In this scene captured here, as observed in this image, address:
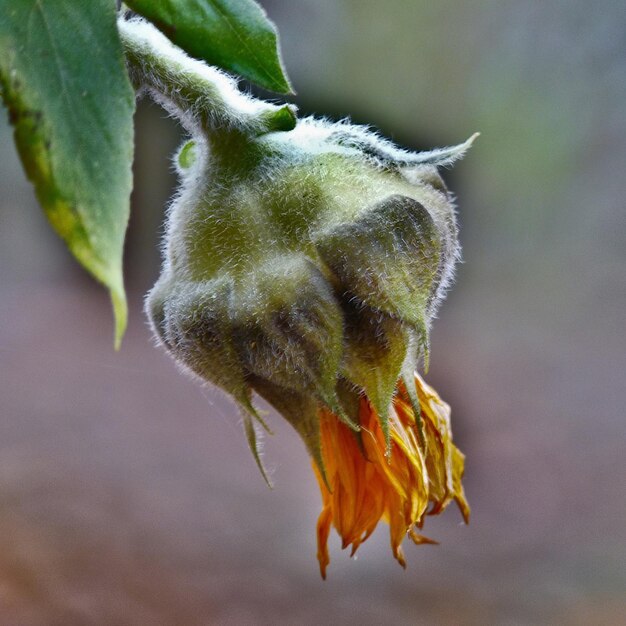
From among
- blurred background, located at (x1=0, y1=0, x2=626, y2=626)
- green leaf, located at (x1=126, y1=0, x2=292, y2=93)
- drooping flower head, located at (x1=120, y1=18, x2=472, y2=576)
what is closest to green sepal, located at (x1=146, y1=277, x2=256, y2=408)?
drooping flower head, located at (x1=120, y1=18, x2=472, y2=576)

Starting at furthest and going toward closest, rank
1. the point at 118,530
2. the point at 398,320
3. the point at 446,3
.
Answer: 1. the point at 446,3
2. the point at 118,530
3. the point at 398,320

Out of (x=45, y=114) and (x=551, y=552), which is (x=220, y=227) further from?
(x=551, y=552)

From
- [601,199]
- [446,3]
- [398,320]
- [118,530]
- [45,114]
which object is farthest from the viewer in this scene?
[601,199]

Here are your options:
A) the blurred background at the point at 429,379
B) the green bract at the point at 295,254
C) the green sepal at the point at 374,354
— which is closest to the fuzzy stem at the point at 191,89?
the green bract at the point at 295,254

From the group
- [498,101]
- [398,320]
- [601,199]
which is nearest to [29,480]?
[498,101]

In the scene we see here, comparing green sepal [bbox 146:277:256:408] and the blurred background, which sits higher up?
green sepal [bbox 146:277:256:408]

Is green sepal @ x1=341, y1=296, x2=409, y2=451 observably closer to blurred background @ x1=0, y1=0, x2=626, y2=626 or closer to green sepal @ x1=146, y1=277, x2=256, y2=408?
green sepal @ x1=146, y1=277, x2=256, y2=408

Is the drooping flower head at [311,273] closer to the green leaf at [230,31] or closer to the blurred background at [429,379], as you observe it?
the green leaf at [230,31]
